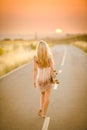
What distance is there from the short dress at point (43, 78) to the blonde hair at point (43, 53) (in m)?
0.06

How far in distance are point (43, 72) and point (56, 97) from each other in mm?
378

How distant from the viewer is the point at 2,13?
352 cm

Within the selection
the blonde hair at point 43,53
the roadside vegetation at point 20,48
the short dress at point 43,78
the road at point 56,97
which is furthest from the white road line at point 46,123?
the roadside vegetation at point 20,48

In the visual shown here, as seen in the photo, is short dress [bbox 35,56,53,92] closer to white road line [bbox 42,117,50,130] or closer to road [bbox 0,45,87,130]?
road [bbox 0,45,87,130]

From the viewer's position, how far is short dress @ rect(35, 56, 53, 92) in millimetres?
3376

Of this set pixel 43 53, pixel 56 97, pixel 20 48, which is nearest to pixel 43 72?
pixel 43 53

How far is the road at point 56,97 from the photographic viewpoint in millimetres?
3350

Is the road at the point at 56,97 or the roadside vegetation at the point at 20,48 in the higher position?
the roadside vegetation at the point at 20,48

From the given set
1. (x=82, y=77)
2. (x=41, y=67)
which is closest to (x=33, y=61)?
(x=41, y=67)

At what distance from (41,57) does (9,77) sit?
60cm

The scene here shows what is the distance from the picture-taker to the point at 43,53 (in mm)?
3266

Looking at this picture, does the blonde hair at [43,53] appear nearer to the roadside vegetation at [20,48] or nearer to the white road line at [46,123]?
the roadside vegetation at [20,48]

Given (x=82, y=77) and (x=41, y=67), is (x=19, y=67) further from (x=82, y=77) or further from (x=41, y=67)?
(x=82, y=77)

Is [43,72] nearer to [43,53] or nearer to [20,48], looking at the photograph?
[43,53]
